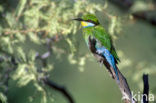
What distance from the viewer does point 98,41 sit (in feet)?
8.91

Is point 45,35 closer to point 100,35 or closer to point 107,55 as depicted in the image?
point 100,35

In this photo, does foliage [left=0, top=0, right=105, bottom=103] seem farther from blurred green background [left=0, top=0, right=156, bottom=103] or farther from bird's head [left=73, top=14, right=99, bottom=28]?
→ bird's head [left=73, top=14, right=99, bottom=28]

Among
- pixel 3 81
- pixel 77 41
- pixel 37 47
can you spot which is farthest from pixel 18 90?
pixel 77 41

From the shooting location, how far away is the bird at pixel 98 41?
2619 mm

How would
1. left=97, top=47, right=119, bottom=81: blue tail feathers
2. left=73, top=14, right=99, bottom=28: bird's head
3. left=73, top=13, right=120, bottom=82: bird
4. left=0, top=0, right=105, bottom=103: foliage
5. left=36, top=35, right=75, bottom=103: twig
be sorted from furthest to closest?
left=36, top=35, right=75, bottom=103: twig → left=0, top=0, right=105, bottom=103: foliage → left=73, top=14, right=99, bottom=28: bird's head → left=73, top=13, right=120, bottom=82: bird → left=97, top=47, right=119, bottom=81: blue tail feathers

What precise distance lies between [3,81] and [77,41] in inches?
25.9

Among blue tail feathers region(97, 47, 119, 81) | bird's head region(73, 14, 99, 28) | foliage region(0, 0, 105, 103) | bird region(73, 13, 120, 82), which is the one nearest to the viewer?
blue tail feathers region(97, 47, 119, 81)

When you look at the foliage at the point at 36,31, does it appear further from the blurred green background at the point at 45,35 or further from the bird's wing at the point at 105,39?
the bird's wing at the point at 105,39

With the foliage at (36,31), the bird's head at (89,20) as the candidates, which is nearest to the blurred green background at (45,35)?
the foliage at (36,31)

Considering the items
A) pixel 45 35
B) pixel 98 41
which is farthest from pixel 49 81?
pixel 98 41

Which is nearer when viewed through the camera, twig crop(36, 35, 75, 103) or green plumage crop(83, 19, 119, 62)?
green plumage crop(83, 19, 119, 62)

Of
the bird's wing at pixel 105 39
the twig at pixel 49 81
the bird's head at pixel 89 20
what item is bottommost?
Answer: the twig at pixel 49 81

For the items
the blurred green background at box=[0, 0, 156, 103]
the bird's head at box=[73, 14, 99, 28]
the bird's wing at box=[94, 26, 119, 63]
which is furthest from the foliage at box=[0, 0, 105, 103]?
the bird's wing at box=[94, 26, 119, 63]

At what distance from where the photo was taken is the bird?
2.62 m
